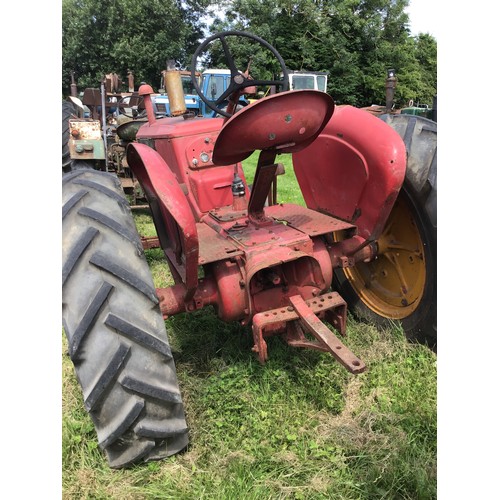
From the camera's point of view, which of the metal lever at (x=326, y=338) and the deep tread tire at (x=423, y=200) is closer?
the metal lever at (x=326, y=338)

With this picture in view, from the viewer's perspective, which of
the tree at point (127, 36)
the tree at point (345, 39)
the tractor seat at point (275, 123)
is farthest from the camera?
the tree at point (345, 39)

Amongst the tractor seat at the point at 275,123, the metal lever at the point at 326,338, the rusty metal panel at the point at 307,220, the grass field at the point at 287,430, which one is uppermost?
the tractor seat at the point at 275,123

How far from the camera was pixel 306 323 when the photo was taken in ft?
6.32

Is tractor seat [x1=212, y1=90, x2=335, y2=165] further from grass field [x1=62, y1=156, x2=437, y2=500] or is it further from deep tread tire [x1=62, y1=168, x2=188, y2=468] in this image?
grass field [x1=62, y1=156, x2=437, y2=500]

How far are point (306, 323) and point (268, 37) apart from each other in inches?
953

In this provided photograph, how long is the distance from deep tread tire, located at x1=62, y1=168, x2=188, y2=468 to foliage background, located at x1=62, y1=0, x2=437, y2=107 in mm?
22167

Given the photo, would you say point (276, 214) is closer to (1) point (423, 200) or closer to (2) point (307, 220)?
(2) point (307, 220)

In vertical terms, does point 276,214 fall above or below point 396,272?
above

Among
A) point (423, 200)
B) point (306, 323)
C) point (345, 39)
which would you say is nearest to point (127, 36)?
A: point (345, 39)

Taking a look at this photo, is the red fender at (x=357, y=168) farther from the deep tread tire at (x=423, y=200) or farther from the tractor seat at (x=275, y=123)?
the tractor seat at (x=275, y=123)

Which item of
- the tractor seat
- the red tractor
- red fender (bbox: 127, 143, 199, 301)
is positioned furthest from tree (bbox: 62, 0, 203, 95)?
the tractor seat

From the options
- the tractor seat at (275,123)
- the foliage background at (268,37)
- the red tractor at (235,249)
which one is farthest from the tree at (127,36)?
the tractor seat at (275,123)

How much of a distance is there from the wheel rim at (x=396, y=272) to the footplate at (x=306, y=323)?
27.1 inches

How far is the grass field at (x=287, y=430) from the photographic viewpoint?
5.85ft
